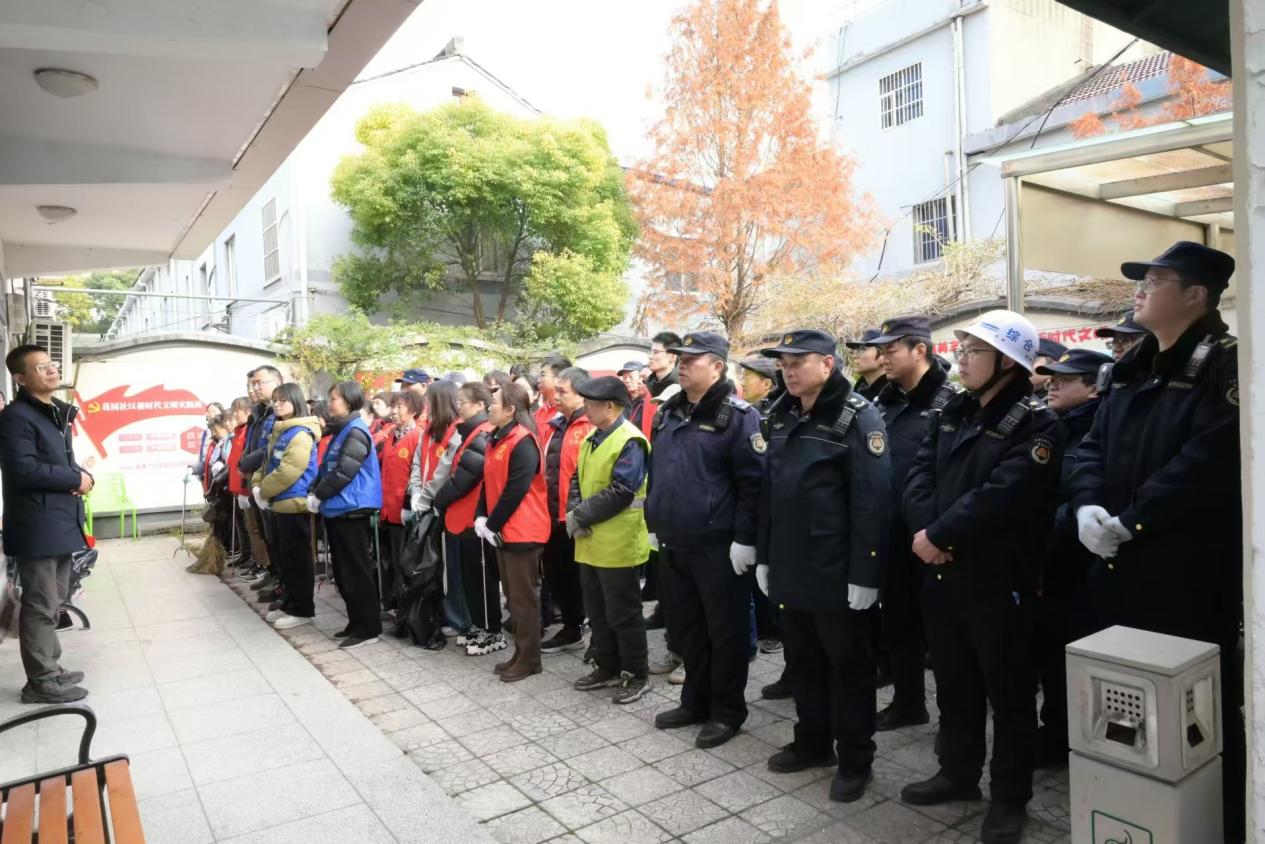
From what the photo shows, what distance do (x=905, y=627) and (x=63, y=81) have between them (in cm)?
522

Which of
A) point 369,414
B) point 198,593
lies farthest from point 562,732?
point 369,414

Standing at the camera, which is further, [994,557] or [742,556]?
[742,556]

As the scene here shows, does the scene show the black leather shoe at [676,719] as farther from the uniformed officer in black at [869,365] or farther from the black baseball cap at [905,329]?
the black baseball cap at [905,329]

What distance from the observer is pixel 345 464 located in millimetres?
6172

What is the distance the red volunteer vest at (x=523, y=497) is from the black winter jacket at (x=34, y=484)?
259 centimetres

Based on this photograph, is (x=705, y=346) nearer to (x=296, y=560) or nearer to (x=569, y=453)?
(x=569, y=453)

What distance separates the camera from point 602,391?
16.3ft

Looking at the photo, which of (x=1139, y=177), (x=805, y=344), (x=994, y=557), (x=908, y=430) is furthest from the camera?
(x=1139, y=177)

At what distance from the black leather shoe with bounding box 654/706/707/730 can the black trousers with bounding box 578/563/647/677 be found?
501mm

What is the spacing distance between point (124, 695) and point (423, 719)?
2.12 m

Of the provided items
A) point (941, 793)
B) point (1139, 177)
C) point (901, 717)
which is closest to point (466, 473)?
point (901, 717)

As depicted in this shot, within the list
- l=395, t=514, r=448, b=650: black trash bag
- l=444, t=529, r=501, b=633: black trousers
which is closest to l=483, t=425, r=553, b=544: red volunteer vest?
l=444, t=529, r=501, b=633: black trousers

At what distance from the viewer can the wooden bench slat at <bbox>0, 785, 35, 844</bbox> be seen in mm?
2373

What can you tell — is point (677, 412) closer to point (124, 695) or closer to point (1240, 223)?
point (1240, 223)
